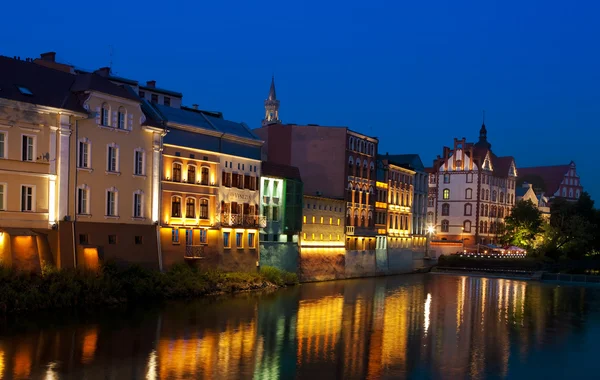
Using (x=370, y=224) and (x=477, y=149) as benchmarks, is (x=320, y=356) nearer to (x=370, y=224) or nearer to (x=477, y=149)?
(x=370, y=224)

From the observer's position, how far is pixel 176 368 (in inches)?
1057

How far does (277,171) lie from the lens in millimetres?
66375

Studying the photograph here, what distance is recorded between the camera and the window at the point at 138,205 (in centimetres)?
5066

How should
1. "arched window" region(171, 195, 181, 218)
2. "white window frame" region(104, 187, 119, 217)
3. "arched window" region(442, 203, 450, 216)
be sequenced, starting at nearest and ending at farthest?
"white window frame" region(104, 187, 119, 217), "arched window" region(171, 195, 181, 218), "arched window" region(442, 203, 450, 216)

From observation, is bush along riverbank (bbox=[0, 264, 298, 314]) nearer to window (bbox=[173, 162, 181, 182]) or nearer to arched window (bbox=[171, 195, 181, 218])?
arched window (bbox=[171, 195, 181, 218])

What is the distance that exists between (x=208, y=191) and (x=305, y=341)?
84.3ft

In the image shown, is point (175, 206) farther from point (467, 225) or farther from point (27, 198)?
point (467, 225)

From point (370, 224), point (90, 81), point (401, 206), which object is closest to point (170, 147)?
point (90, 81)

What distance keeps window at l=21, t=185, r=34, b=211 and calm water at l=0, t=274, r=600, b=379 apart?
28.0 ft

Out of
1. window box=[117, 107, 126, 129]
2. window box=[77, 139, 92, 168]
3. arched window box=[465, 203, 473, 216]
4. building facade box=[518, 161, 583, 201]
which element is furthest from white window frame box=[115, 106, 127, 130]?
building facade box=[518, 161, 583, 201]

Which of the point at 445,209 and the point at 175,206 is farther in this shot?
the point at 445,209

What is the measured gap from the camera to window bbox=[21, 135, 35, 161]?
43.1 metres

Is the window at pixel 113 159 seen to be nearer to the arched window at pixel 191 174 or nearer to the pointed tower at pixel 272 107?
the arched window at pixel 191 174

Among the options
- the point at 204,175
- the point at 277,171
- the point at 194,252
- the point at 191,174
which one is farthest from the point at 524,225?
the point at 194,252
